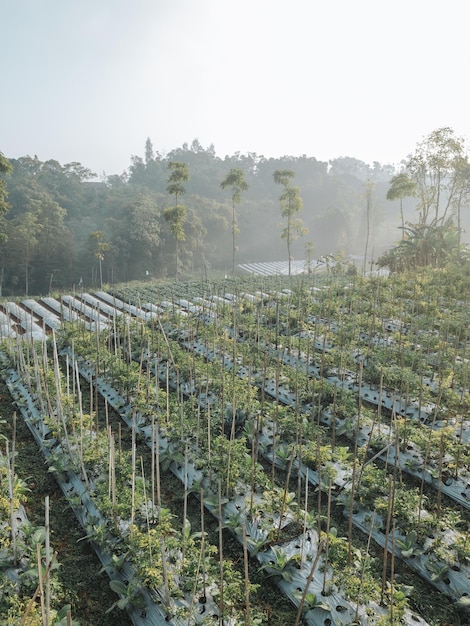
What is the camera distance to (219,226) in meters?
42.2

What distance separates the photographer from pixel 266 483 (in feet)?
13.3

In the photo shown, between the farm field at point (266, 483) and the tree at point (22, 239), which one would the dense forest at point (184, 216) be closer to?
the tree at point (22, 239)

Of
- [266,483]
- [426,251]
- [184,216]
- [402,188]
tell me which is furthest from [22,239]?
[266,483]

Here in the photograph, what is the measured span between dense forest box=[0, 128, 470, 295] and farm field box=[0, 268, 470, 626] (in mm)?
4831

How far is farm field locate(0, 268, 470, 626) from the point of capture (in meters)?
3.08

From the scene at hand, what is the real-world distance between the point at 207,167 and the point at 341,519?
60182 millimetres

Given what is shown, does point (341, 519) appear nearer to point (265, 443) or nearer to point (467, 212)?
point (265, 443)

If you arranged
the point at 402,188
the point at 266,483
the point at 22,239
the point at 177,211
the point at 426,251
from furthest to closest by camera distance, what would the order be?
the point at 22,239 → the point at 177,211 → the point at 402,188 → the point at 426,251 → the point at 266,483

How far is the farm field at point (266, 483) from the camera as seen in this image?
3.08 meters

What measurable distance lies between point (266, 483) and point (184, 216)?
1686 centimetres

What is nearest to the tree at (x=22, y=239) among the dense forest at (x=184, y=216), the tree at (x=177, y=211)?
the dense forest at (x=184, y=216)

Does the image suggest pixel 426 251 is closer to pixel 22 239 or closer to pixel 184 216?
pixel 184 216

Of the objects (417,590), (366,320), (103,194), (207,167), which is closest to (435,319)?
(366,320)

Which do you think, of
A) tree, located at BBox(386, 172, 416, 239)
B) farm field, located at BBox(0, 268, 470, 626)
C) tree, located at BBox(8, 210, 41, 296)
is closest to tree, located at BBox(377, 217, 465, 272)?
tree, located at BBox(386, 172, 416, 239)
